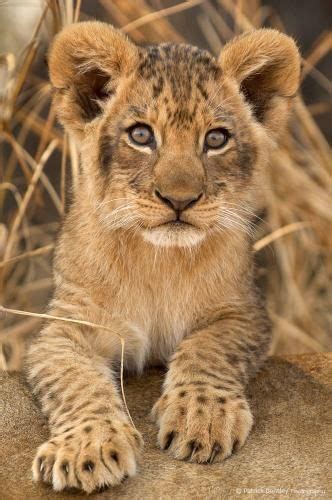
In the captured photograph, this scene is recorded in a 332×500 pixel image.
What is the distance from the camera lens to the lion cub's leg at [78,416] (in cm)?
208

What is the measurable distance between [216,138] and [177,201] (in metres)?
0.31

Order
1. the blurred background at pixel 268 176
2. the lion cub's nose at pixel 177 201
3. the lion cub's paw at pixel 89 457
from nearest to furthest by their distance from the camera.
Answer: the lion cub's paw at pixel 89 457 < the lion cub's nose at pixel 177 201 < the blurred background at pixel 268 176

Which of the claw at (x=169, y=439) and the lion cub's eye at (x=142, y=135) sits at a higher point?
the lion cub's eye at (x=142, y=135)

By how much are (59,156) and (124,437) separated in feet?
9.75

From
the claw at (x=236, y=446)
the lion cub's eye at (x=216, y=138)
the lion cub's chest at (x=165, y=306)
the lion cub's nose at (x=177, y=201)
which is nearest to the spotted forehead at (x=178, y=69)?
the lion cub's eye at (x=216, y=138)

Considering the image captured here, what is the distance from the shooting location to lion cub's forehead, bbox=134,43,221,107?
2.59 meters

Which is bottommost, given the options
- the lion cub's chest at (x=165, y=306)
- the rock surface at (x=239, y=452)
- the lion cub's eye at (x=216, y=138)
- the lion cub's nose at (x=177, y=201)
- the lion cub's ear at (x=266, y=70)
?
the rock surface at (x=239, y=452)

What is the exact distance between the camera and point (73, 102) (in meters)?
2.75

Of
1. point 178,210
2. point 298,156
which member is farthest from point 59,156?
point 178,210

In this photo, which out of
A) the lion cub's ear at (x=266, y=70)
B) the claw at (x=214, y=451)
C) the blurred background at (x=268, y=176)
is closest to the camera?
the claw at (x=214, y=451)

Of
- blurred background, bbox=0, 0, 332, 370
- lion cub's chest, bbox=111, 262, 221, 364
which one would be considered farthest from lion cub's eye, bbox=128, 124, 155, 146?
blurred background, bbox=0, 0, 332, 370

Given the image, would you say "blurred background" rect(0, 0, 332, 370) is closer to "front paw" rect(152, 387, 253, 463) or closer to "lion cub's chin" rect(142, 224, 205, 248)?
"lion cub's chin" rect(142, 224, 205, 248)

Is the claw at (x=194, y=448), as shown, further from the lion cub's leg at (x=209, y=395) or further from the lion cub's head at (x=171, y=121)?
the lion cub's head at (x=171, y=121)

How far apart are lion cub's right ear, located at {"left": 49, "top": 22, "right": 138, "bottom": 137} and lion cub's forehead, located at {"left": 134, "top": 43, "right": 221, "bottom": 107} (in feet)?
0.21
